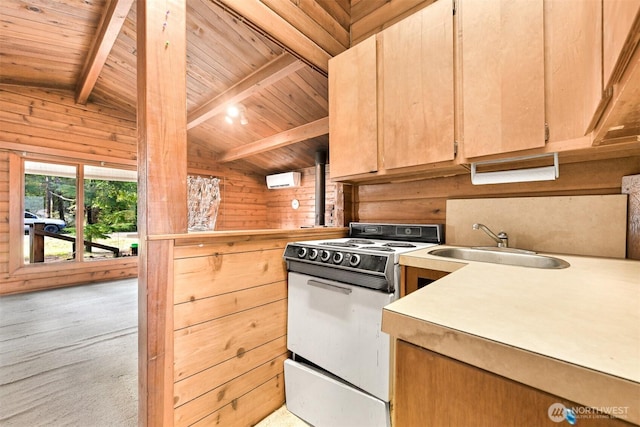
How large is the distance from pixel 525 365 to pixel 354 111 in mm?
1673

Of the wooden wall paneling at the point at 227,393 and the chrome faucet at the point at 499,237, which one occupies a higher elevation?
the chrome faucet at the point at 499,237

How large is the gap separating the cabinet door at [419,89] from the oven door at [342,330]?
0.87m

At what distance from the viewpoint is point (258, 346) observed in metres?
1.42

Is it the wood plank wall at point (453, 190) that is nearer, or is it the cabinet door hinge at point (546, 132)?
the cabinet door hinge at point (546, 132)

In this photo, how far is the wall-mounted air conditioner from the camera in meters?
4.92

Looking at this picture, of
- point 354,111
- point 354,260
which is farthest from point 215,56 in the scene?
point 354,260

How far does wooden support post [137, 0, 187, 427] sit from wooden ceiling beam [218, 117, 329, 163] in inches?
80.6

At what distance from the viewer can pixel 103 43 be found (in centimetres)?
244

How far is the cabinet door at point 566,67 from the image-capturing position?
0.99 m

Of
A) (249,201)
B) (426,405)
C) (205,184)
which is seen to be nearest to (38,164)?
(205,184)

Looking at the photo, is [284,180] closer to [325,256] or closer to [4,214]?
[325,256]

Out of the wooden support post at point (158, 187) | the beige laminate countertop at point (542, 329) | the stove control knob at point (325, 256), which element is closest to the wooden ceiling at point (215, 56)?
the wooden support post at point (158, 187)

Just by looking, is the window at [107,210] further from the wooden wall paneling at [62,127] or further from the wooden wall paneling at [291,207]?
the wooden wall paneling at [291,207]

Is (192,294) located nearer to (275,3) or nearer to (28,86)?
(275,3)
